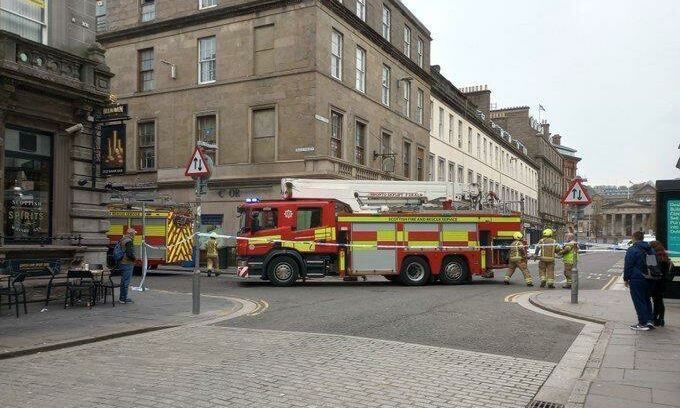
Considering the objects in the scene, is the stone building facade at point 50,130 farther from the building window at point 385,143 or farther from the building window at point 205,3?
the building window at point 385,143

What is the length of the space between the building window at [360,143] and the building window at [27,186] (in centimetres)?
1771

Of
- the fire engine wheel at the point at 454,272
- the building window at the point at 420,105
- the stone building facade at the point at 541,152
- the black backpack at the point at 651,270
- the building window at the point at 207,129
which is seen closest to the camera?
the black backpack at the point at 651,270

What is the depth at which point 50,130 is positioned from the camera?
1296cm

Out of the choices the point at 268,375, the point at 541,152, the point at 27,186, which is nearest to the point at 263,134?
the point at 27,186

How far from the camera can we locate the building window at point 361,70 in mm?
29719

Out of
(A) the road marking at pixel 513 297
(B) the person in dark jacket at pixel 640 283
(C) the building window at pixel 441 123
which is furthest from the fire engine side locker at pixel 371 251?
(C) the building window at pixel 441 123

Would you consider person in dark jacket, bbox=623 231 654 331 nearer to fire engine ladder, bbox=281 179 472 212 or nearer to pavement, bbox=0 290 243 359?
pavement, bbox=0 290 243 359

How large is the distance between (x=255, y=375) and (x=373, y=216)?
12.5m

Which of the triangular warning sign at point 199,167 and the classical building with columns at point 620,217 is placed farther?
the classical building with columns at point 620,217

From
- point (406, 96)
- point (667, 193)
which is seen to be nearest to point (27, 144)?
point (667, 193)

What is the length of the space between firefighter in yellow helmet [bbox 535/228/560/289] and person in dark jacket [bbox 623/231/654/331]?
300 inches

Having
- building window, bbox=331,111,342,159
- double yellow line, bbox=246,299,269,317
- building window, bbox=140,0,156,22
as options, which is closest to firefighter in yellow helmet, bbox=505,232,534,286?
double yellow line, bbox=246,299,269,317

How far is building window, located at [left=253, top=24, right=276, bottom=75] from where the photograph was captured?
27.0m

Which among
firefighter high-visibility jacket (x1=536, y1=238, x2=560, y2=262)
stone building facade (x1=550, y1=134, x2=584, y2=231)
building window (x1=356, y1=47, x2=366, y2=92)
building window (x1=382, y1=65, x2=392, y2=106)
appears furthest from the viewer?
stone building facade (x1=550, y1=134, x2=584, y2=231)
